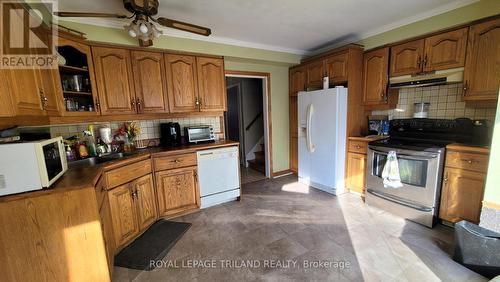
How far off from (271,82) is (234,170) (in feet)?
6.44

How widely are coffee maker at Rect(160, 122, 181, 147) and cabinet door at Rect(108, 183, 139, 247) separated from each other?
3.06 feet

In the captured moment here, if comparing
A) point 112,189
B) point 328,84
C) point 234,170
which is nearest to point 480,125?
point 328,84

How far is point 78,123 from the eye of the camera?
2.46m

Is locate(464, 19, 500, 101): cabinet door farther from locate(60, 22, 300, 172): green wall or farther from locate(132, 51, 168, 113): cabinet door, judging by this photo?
locate(132, 51, 168, 113): cabinet door

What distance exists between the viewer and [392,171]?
8.23 feet

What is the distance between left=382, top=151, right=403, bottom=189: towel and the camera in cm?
Result: 249

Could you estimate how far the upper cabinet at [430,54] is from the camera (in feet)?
7.33

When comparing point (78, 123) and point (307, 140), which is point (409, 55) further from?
point (78, 123)

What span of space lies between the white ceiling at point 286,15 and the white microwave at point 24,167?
158cm

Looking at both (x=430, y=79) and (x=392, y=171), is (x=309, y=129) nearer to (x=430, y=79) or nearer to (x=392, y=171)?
A: (x=392, y=171)

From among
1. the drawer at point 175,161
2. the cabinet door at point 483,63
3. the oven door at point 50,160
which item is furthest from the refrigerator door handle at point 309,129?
the oven door at point 50,160

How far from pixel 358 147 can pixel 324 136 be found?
0.51 m

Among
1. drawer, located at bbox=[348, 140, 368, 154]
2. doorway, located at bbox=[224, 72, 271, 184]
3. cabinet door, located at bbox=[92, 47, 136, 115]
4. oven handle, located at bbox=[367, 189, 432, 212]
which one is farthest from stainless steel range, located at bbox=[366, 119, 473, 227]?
cabinet door, located at bbox=[92, 47, 136, 115]

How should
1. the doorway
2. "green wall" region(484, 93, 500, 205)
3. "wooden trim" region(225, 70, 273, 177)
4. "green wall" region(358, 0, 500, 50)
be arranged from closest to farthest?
1. "green wall" region(484, 93, 500, 205)
2. "green wall" region(358, 0, 500, 50)
3. "wooden trim" region(225, 70, 273, 177)
4. the doorway
